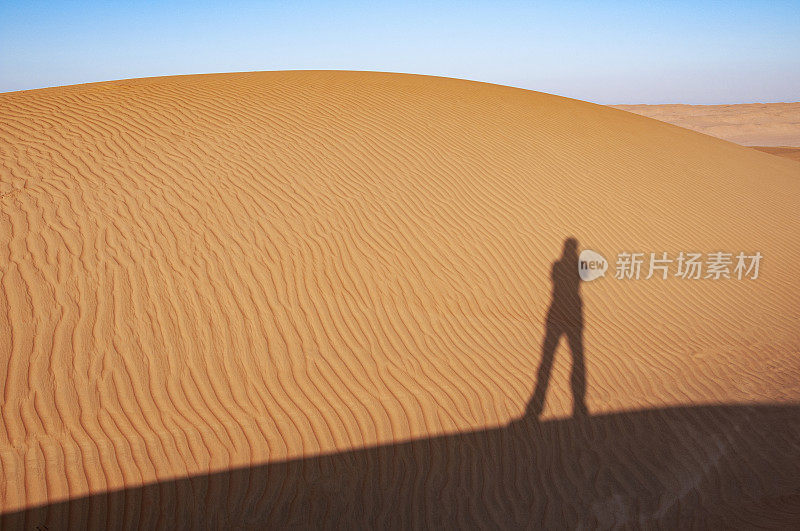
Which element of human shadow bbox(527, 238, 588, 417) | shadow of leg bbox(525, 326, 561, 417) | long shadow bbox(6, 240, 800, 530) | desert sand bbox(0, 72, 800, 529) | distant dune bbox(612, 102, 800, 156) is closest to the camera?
long shadow bbox(6, 240, 800, 530)

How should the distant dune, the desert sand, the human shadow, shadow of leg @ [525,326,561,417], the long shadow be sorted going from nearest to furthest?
the long shadow < the desert sand < shadow of leg @ [525,326,561,417] < the human shadow < the distant dune

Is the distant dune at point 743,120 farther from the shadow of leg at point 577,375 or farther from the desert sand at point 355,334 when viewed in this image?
the shadow of leg at point 577,375

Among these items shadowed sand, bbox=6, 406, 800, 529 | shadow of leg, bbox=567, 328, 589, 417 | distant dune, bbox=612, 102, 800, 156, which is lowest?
shadowed sand, bbox=6, 406, 800, 529

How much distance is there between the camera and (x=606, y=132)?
Answer: 13.8m

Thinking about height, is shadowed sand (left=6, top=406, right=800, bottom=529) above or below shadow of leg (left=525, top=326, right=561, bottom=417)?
below

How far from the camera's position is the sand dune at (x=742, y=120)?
47219mm

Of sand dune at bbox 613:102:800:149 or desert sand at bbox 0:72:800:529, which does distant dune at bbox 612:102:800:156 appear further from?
desert sand at bbox 0:72:800:529

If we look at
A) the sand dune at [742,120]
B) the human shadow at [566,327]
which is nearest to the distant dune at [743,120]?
the sand dune at [742,120]

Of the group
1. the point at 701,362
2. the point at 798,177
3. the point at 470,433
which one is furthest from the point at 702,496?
the point at 798,177

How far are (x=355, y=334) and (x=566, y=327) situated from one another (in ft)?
8.33

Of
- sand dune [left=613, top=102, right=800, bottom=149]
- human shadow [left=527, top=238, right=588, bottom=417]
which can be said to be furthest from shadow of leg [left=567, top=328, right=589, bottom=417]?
sand dune [left=613, top=102, right=800, bottom=149]

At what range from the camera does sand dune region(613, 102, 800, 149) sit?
155 ft

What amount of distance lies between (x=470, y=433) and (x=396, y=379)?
2.99 ft

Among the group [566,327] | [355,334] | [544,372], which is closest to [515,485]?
[544,372]
